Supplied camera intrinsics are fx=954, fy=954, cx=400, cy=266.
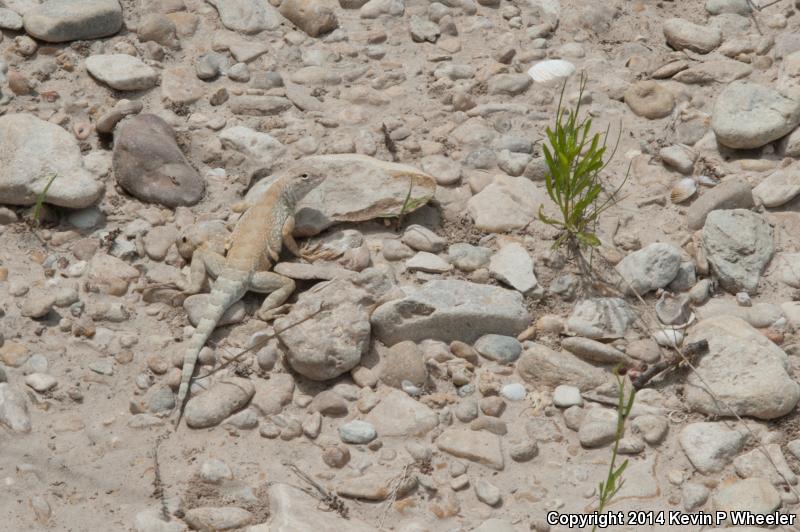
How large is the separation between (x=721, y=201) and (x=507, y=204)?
1.25 meters

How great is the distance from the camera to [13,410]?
4.59 m

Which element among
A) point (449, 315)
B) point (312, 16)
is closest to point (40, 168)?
point (312, 16)

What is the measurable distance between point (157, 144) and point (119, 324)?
1.26 metres

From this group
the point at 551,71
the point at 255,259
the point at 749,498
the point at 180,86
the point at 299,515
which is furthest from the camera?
the point at 551,71

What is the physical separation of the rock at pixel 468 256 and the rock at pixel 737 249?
4.13 ft

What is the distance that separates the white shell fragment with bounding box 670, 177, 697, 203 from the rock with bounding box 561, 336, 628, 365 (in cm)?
132

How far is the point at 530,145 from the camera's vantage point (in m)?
6.21

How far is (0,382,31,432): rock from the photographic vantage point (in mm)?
4547

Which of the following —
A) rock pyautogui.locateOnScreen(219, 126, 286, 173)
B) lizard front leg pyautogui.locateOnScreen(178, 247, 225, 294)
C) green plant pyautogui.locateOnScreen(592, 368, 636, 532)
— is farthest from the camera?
rock pyautogui.locateOnScreen(219, 126, 286, 173)

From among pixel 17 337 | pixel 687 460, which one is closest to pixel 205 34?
pixel 17 337

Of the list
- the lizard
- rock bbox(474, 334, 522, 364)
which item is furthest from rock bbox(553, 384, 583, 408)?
the lizard

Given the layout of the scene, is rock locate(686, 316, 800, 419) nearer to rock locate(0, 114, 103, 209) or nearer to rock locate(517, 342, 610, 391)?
rock locate(517, 342, 610, 391)

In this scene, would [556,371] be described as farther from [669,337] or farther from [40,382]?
[40,382]

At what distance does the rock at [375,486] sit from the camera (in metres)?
4.32
